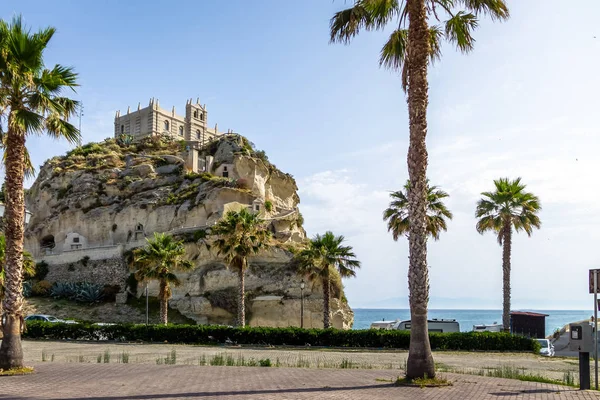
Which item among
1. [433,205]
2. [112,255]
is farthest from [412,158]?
[112,255]

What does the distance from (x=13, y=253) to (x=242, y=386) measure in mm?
8590

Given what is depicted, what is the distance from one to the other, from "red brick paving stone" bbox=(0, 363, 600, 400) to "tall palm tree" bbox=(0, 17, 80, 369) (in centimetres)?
190

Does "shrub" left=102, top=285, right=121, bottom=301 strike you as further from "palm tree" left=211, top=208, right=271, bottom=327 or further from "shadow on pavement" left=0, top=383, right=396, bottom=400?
"shadow on pavement" left=0, top=383, right=396, bottom=400

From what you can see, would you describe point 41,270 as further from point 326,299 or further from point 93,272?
point 326,299

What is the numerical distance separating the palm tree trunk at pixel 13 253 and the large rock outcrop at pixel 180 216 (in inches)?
1522

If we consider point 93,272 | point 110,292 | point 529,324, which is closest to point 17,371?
point 529,324

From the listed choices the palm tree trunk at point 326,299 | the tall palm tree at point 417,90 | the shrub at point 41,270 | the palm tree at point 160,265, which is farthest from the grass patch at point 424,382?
the shrub at point 41,270

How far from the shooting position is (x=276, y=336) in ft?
116

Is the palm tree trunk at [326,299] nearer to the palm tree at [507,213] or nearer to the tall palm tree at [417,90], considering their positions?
the palm tree at [507,213]

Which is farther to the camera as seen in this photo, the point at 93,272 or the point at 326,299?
the point at 93,272

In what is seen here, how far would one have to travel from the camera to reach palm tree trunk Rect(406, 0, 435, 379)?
607 inches

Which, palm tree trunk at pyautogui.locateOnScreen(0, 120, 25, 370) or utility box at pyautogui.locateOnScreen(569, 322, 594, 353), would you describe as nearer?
utility box at pyautogui.locateOnScreen(569, 322, 594, 353)

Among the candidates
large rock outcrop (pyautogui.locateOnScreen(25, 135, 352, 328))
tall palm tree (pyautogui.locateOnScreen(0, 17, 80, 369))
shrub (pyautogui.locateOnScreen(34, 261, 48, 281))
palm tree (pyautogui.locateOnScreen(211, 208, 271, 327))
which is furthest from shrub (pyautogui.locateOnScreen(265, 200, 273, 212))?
tall palm tree (pyautogui.locateOnScreen(0, 17, 80, 369))

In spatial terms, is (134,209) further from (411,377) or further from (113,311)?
(411,377)
